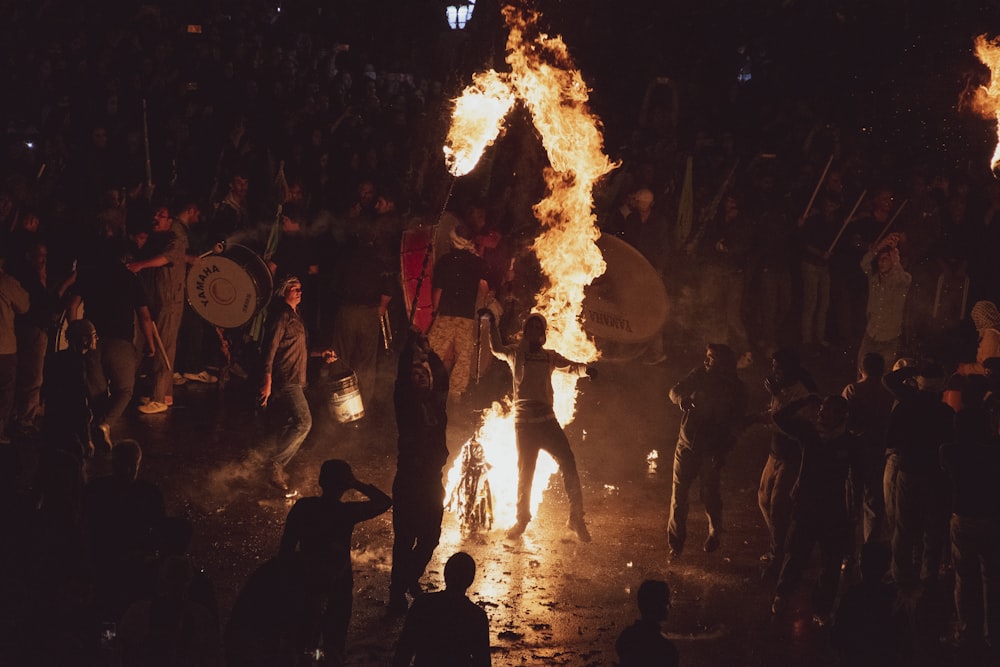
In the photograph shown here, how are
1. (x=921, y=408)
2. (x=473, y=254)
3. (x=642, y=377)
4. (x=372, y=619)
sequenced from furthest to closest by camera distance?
1. (x=642, y=377)
2. (x=473, y=254)
3. (x=921, y=408)
4. (x=372, y=619)

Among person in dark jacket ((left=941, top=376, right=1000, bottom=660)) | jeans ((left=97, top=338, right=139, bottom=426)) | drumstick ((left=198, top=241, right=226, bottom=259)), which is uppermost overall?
drumstick ((left=198, top=241, right=226, bottom=259))

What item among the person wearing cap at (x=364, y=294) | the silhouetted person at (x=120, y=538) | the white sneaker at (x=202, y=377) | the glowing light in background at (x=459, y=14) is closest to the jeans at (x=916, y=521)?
the silhouetted person at (x=120, y=538)

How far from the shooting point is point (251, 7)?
1888cm

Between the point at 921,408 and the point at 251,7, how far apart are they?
14.7 meters

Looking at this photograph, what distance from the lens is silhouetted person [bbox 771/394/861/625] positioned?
25.5 ft

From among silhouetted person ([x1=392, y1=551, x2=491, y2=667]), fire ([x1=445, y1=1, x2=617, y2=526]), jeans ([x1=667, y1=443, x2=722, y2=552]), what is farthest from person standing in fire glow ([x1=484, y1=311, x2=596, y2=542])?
silhouetted person ([x1=392, y1=551, x2=491, y2=667])

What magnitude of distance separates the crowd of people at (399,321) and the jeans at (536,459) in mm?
27

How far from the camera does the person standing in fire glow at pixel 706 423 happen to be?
9023mm

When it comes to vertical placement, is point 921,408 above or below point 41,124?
below

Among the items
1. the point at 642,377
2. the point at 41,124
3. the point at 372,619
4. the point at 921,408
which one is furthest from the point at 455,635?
the point at 41,124

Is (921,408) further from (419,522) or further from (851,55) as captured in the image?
(851,55)

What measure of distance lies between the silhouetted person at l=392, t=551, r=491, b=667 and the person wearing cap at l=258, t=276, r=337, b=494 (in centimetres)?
516

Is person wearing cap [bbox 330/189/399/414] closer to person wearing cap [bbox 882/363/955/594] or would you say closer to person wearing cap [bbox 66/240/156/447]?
person wearing cap [bbox 66/240/156/447]

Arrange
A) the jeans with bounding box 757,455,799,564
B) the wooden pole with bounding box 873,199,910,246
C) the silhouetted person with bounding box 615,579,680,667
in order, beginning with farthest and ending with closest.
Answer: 1. the wooden pole with bounding box 873,199,910,246
2. the jeans with bounding box 757,455,799,564
3. the silhouetted person with bounding box 615,579,680,667
